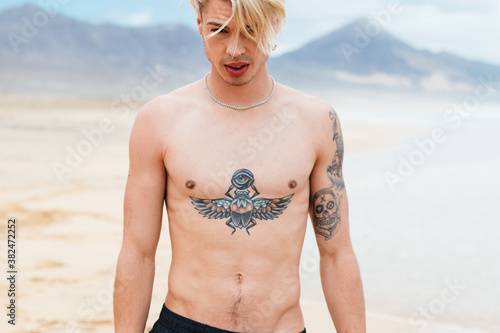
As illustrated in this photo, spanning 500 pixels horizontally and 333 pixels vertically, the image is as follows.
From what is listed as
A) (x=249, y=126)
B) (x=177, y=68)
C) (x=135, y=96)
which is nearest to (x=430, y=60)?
(x=177, y=68)

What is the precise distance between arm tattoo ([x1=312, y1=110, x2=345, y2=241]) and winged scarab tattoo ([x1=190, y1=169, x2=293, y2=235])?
0.62 feet

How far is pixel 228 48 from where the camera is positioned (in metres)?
2.18

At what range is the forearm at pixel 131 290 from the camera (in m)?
2.33

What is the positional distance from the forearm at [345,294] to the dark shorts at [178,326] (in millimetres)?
457

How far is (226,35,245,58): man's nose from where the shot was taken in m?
2.18

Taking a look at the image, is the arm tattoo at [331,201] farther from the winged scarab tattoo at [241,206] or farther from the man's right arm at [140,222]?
the man's right arm at [140,222]

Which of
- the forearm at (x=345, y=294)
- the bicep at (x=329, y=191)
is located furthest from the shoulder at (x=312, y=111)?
the forearm at (x=345, y=294)

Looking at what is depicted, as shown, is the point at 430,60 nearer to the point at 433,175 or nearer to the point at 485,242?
the point at 433,175

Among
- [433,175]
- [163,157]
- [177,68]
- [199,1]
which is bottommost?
[163,157]

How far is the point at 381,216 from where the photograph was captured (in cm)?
884

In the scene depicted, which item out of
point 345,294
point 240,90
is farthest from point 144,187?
point 345,294

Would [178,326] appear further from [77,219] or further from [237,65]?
[77,219]

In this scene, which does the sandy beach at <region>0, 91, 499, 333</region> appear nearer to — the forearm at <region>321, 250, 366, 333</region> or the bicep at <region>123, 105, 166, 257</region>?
the forearm at <region>321, 250, 366, 333</region>

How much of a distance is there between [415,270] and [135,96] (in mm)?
13235
